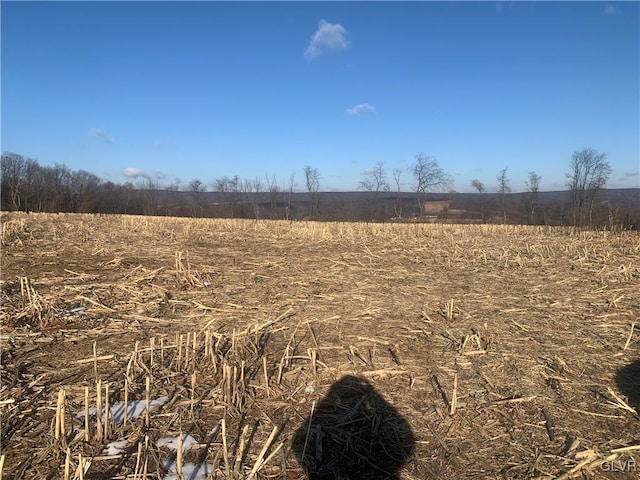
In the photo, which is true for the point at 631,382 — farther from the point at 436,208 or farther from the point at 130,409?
the point at 436,208

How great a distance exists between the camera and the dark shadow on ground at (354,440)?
2.73m

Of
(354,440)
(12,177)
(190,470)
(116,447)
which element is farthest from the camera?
(12,177)

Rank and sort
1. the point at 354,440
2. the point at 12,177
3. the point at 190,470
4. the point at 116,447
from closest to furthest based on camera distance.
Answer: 1. the point at 190,470
2. the point at 116,447
3. the point at 354,440
4. the point at 12,177

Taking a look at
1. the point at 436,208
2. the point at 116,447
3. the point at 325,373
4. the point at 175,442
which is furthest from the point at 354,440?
the point at 436,208

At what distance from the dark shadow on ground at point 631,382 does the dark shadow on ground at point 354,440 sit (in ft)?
7.22

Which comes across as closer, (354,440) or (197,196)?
(354,440)

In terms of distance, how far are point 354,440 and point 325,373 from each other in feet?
3.63

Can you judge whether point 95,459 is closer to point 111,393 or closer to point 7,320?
point 111,393

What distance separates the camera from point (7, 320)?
5.18 meters

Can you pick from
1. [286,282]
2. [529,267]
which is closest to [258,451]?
[286,282]

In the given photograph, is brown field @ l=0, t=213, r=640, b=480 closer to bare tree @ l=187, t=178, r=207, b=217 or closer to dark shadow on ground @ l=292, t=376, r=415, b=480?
dark shadow on ground @ l=292, t=376, r=415, b=480

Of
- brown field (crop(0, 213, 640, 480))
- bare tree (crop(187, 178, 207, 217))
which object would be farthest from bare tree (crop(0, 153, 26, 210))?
brown field (crop(0, 213, 640, 480))

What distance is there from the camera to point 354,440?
304 centimetres

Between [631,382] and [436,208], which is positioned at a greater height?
[436,208]
